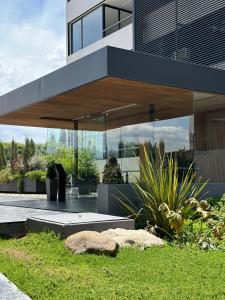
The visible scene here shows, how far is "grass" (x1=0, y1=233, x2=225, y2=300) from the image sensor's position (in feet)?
14.9

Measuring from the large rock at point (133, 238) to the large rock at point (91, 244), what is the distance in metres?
0.44

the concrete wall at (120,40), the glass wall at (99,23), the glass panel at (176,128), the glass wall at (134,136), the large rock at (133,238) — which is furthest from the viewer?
the glass wall at (99,23)

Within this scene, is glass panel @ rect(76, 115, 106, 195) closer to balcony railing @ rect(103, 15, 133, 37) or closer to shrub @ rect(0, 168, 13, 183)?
balcony railing @ rect(103, 15, 133, 37)

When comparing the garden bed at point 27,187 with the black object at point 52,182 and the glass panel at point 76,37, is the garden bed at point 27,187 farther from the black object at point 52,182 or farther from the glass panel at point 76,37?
the glass panel at point 76,37

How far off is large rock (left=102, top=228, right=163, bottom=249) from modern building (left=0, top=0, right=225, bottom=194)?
10.3ft

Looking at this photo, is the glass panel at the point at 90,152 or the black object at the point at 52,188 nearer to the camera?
the glass panel at the point at 90,152

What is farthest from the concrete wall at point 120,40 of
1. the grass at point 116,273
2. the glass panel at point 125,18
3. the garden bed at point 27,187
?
the grass at point 116,273

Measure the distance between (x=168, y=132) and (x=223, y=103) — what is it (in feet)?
5.32

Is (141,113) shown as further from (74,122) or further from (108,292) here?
(108,292)

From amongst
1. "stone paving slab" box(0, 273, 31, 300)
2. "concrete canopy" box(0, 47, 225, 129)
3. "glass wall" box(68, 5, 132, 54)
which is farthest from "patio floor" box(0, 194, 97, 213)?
"glass wall" box(68, 5, 132, 54)

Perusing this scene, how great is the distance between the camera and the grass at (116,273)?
4527mm

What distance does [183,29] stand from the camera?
1516cm

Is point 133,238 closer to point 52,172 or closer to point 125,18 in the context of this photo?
point 52,172

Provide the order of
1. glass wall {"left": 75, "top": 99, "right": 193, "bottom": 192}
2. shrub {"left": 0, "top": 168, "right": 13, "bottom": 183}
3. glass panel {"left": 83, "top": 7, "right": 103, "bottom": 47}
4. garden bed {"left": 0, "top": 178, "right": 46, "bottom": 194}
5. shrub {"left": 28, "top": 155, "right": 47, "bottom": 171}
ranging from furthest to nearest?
1. shrub {"left": 0, "top": 168, "right": 13, "bottom": 183}
2. shrub {"left": 28, "top": 155, "right": 47, "bottom": 171}
3. garden bed {"left": 0, "top": 178, "right": 46, "bottom": 194}
4. glass panel {"left": 83, "top": 7, "right": 103, "bottom": 47}
5. glass wall {"left": 75, "top": 99, "right": 193, "bottom": 192}
